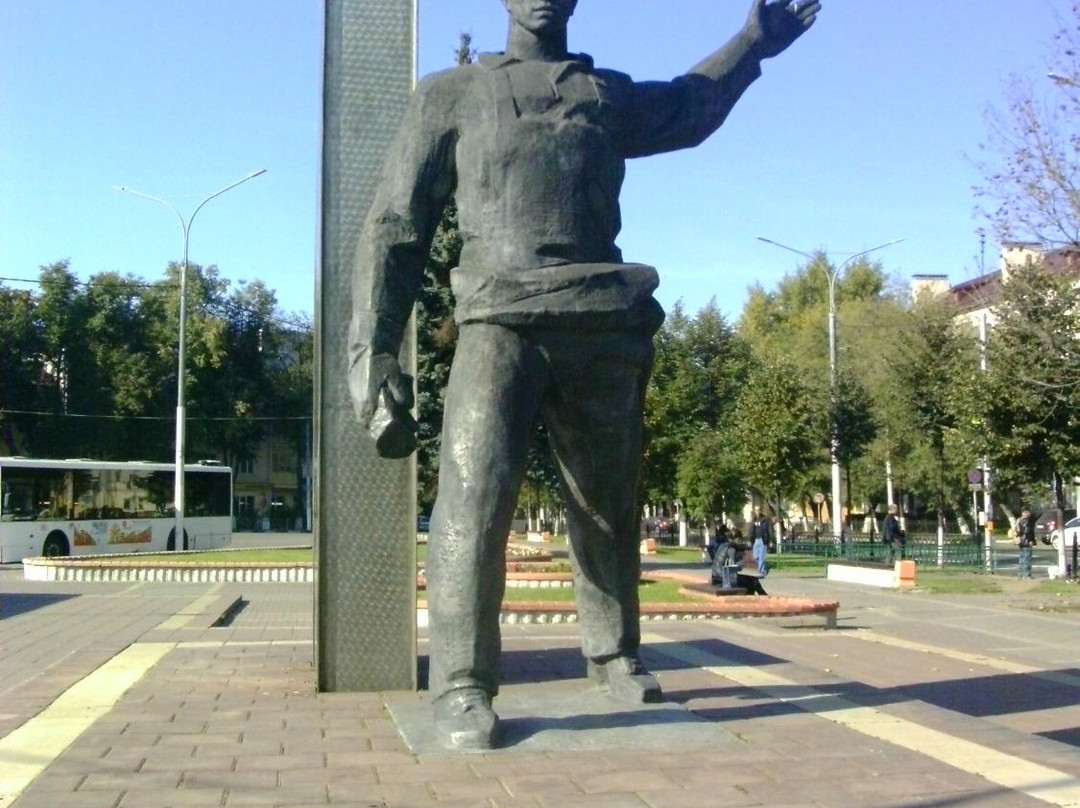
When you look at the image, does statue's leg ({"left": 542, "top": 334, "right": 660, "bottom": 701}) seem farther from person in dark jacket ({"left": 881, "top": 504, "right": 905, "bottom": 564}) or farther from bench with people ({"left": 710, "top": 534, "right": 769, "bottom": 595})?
person in dark jacket ({"left": 881, "top": 504, "right": 905, "bottom": 564})

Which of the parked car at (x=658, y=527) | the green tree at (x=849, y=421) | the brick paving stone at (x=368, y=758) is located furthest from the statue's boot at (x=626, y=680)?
the parked car at (x=658, y=527)

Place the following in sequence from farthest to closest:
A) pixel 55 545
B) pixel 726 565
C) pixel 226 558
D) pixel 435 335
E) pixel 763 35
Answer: pixel 55 545 → pixel 226 558 → pixel 435 335 → pixel 726 565 → pixel 763 35

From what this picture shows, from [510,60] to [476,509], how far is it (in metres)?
1.99

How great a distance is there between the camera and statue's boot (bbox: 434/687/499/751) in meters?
5.13

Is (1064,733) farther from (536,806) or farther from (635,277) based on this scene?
(536,806)

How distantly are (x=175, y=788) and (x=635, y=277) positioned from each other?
2684 mm

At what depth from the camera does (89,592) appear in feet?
67.9

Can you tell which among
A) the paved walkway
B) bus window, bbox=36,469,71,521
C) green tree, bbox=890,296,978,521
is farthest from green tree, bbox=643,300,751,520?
the paved walkway

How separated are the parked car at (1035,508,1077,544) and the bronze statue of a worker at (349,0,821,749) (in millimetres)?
44803

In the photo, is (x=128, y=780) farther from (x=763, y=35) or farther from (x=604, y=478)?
(x=763, y=35)

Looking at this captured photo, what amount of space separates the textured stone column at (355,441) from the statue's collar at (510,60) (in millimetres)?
1677

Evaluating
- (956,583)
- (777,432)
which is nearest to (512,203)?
(956,583)

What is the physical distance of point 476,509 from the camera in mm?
5395

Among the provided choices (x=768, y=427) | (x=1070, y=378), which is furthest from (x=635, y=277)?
(x=768, y=427)
